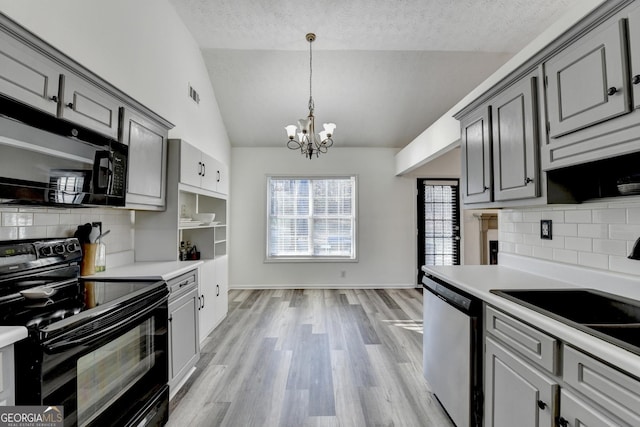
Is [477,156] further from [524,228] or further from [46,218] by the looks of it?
[46,218]

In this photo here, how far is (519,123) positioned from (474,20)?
223cm

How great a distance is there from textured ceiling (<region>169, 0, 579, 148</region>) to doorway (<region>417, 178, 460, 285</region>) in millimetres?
1064

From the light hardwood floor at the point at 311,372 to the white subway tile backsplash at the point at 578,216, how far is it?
1.53 m

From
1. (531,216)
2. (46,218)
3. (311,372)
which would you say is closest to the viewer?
(46,218)

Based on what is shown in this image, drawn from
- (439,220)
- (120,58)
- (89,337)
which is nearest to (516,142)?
(89,337)

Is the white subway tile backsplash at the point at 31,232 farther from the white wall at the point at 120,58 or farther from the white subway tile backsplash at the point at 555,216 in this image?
the white subway tile backsplash at the point at 555,216

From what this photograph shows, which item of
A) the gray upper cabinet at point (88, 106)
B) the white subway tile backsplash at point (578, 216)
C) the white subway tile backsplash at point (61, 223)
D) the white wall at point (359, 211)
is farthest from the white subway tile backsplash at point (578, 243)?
the white wall at point (359, 211)

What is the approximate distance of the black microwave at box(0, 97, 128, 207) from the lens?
129 cm

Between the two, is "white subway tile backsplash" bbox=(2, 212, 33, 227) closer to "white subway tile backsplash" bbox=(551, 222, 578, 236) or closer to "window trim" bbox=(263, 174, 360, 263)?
"white subway tile backsplash" bbox=(551, 222, 578, 236)

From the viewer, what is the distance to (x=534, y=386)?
1.20 metres

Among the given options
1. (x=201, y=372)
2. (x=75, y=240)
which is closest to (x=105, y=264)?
(x=75, y=240)

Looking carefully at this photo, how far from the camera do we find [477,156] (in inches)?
88.4

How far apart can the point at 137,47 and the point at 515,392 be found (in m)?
3.64

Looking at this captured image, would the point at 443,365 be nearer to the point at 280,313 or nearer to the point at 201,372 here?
the point at 201,372
